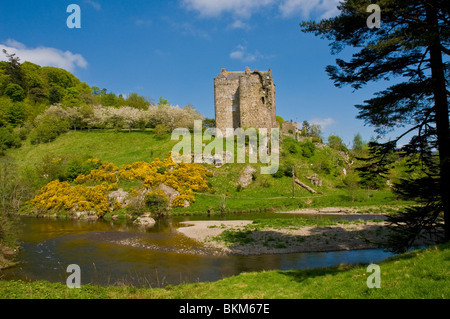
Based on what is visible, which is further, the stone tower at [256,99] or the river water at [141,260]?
the stone tower at [256,99]

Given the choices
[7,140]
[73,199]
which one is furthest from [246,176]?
[7,140]

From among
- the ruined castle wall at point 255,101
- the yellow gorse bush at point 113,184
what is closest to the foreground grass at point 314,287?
the yellow gorse bush at point 113,184

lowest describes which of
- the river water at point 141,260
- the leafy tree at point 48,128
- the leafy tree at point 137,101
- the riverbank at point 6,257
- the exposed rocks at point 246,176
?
the river water at point 141,260

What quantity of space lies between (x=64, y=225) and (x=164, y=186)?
13818 mm

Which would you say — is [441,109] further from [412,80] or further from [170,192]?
[170,192]

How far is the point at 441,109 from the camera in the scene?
9.98 m

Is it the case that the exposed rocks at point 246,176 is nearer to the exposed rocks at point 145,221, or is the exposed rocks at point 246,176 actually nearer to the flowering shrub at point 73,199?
the exposed rocks at point 145,221

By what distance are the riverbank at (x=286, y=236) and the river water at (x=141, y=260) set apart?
39.3 inches

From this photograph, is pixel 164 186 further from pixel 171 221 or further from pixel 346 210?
pixel 346 210

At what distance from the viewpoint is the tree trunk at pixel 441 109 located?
30.8 ft

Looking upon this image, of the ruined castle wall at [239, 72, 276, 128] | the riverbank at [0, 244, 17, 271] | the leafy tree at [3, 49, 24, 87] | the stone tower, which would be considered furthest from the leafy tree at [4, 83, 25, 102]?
the riverbank at [0, 244, 17, 271]
